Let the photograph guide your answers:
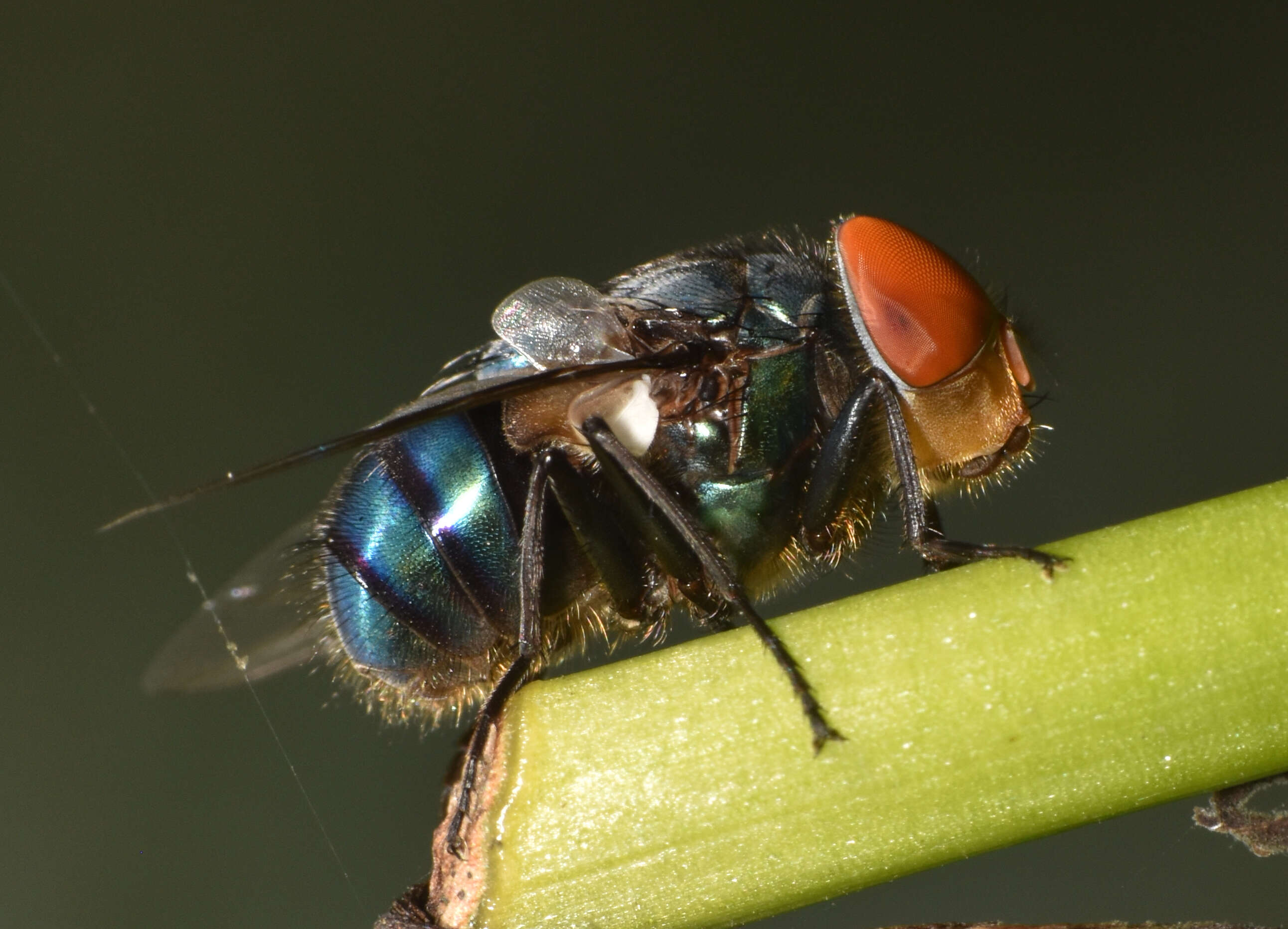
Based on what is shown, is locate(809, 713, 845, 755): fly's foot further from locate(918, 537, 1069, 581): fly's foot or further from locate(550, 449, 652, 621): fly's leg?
locate(550, 449, 652, 621): fly's leg

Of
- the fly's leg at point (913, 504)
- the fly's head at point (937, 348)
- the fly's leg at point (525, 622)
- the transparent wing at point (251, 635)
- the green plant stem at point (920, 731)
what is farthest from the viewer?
the transparent wing at point (251, 635)

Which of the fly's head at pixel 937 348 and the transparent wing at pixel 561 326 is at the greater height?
the transparent wing at pixel 561 326

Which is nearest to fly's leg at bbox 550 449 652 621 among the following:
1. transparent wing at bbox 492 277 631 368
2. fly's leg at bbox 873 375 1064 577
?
transparent wing at bbox 492 277 631 368

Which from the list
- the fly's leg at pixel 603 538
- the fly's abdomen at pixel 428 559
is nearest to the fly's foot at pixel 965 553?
the fly's leg at pixel 603 538

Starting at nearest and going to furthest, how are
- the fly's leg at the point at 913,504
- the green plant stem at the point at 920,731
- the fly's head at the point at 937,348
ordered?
1. the green plant stem at the point at 920,731
2. the fly's leg at the point at 913,504
3. the fly's head at the point at 937,348

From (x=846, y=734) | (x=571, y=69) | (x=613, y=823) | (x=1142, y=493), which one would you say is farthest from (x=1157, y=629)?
(x=571, y=69)

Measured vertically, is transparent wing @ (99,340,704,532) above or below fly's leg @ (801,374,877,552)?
above

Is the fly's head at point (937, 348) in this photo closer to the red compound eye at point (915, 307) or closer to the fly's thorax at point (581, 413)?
the red compound eye at point (915, 307)

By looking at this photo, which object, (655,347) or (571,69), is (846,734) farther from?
(571,69)
